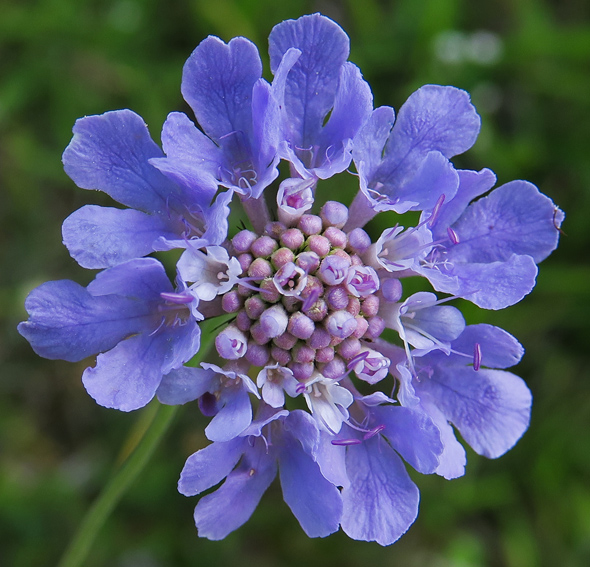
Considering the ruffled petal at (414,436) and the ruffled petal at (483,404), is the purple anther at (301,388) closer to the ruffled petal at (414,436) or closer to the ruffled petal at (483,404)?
the ruffled petal at (414,436)

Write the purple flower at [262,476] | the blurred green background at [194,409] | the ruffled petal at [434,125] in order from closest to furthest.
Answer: the purple flower at [262,476] < the ruffled petal at [434,125] < the blurred green background at [194,409]

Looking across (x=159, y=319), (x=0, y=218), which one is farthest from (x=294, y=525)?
(x=0, y=218)

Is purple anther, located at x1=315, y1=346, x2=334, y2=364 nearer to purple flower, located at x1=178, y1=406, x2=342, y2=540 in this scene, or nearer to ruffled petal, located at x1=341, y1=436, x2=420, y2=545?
purple flower, located at x1=178, y1=406, x2=342, y2=540

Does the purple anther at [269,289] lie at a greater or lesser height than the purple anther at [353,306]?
greater

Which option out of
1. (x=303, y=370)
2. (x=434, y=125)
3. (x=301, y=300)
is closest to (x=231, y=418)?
(x=303, y=370)

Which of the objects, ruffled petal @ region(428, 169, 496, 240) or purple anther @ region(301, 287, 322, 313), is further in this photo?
ruffled petal @ region(428, 169, 496, 240)

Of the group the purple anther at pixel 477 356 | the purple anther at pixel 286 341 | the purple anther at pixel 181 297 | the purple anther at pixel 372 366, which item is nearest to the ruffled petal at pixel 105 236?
the purple anther at pixel 181 297

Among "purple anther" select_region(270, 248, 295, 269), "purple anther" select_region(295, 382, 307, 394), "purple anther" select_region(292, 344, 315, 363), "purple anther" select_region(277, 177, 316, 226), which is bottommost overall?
"purple anther" select_region(295, 382, 307, 394)

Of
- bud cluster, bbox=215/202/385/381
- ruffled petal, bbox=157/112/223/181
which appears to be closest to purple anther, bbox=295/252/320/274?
bud cluster, bbox=215/202/385/381
